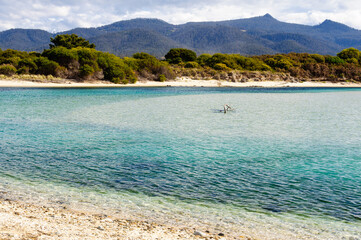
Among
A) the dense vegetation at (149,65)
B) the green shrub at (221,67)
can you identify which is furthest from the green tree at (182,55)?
the green shrub at (221,67)

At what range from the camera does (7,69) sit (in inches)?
2773

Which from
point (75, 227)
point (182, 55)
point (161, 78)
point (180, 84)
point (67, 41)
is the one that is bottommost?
point (75, 227)

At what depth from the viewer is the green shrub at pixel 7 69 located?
230 feet

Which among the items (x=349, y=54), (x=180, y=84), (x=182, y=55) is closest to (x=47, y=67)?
(x=180, y=84)

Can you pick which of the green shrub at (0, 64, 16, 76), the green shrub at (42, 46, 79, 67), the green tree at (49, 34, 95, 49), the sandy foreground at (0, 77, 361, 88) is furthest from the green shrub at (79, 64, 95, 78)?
the green tree at (49, 34, 95, 49)

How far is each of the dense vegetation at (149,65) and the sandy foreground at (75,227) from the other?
6857 centimetres

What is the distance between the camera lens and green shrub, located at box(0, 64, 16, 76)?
7006 cm

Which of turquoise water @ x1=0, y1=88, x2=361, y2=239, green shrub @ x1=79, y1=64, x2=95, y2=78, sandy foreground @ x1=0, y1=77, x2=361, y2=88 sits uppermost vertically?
green shrub @ x1=79, y1=64, x2=95, y2=78

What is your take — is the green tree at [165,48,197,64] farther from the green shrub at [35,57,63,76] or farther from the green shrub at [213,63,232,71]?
the green shrub at [35,57,63,76]

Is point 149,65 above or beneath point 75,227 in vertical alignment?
above

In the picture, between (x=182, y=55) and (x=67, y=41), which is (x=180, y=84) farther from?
(x=67, y=41)

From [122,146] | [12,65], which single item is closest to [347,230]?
[122,146]

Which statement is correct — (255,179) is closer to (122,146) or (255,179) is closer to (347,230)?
(347,230)

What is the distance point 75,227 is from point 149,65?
271 ft
